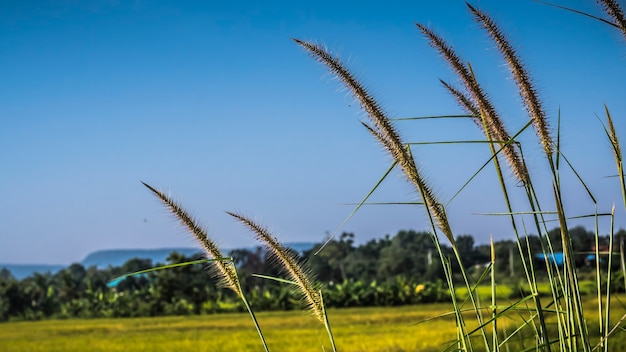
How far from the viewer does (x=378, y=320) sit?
7.93 metres

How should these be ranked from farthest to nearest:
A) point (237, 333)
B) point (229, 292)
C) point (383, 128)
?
point (229, 292) < point (237, 333) < point (383, 128)

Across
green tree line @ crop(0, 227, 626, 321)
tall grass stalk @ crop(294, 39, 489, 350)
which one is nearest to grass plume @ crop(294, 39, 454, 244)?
tall grass stalk @ crop(294, 39, 489, 350)

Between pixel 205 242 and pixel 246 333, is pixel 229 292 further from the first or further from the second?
pixel 205 242

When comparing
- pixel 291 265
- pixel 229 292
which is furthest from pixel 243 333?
pixel 291 265

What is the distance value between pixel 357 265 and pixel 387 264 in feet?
1.52

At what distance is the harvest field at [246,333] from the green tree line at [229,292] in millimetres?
699

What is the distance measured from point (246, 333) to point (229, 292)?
3.76 metres

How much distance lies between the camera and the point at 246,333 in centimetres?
720

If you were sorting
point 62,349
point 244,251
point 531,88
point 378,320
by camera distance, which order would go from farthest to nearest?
point 244,251
point 378,320
point 62,349
point 531,88

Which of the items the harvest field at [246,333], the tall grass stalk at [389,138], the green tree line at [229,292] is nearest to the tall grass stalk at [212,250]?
the tall grass stalk at [389,138]

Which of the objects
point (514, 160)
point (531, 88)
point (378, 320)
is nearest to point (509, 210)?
point (514, 160)

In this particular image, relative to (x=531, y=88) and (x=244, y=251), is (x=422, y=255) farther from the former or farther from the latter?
(x=531, y=88)

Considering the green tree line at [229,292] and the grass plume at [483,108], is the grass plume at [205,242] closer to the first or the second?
the grass plume at [483,108]

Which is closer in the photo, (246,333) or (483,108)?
(483,108)
